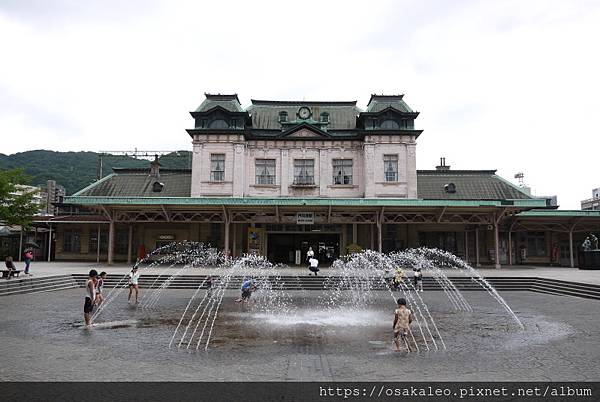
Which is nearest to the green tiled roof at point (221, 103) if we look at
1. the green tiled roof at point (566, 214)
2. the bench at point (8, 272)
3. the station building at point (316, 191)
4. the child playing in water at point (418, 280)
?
the station building at point (316, 191)

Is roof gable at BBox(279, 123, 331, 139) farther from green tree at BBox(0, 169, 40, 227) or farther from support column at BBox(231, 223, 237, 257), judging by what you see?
green tree at BBox(0, 169, 40, 227)

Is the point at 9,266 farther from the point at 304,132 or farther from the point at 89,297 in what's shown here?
the point at 304,132

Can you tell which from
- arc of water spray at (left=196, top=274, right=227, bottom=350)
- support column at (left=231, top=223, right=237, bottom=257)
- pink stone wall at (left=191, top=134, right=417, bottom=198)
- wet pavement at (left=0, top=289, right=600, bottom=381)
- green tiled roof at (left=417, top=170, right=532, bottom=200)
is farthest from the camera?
green tiled roof at (left=417, top=170, right=532, bottom=200)

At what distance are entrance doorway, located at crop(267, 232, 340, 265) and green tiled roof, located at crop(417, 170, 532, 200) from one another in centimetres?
828

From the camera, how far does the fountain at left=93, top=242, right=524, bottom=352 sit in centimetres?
1159

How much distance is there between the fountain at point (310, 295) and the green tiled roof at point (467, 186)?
494 centimetres

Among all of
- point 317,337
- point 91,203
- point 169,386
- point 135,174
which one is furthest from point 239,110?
point 169,386

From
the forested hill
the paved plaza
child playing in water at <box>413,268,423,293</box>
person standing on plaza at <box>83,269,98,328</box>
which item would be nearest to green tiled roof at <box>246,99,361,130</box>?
the paved plaza

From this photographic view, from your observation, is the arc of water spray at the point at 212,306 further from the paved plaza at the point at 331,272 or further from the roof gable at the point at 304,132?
the roof gable at the point at 304,132

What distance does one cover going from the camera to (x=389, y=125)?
3447 centimetres

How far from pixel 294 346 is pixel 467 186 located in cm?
3006

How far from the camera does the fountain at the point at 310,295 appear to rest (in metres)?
11.6

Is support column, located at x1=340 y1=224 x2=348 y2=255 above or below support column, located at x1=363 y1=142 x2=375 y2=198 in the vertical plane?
below

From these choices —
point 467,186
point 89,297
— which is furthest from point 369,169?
point 89,297
